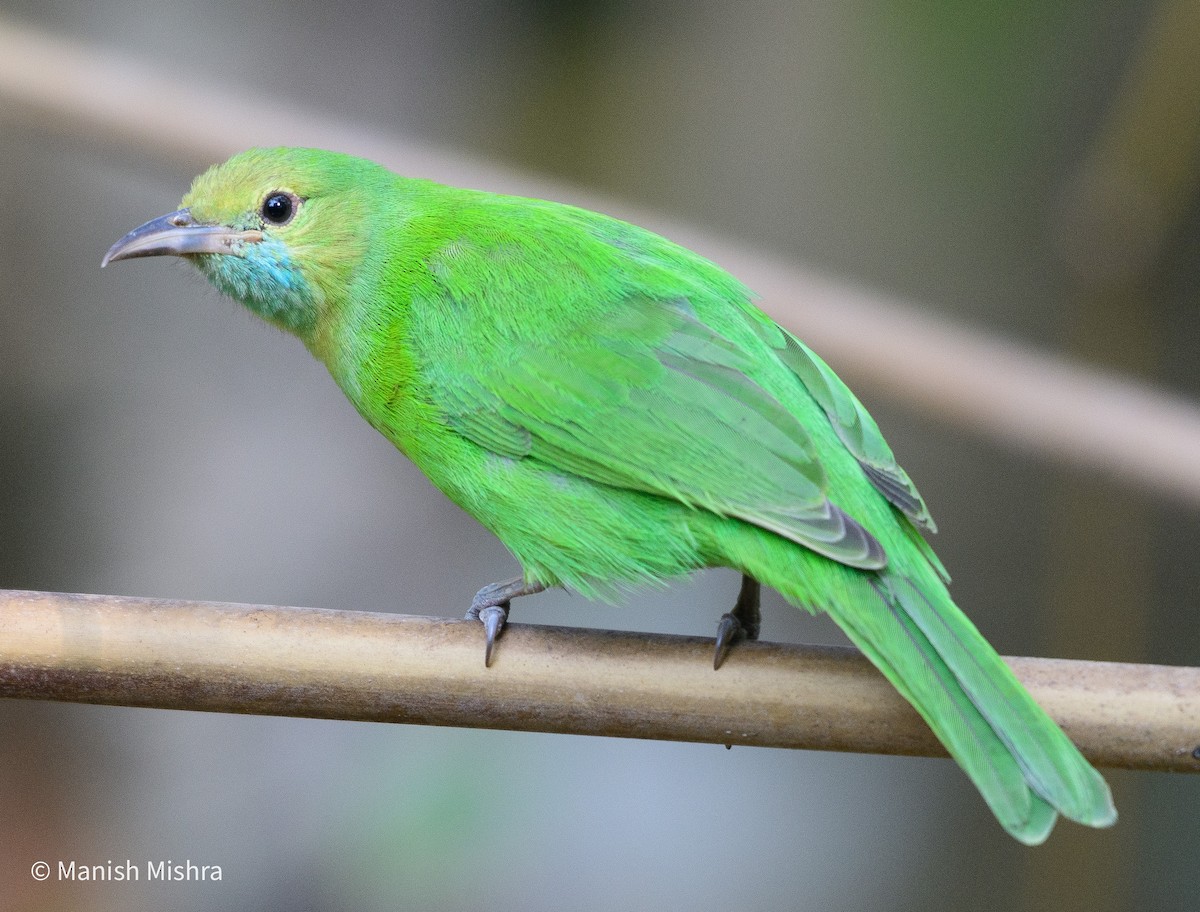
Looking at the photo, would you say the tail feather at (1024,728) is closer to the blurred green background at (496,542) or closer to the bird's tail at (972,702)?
the bird's tail at (972,702)

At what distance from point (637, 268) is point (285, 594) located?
2645 mm

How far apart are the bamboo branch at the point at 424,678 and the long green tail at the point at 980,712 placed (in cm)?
14

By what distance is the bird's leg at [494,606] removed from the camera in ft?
7.46

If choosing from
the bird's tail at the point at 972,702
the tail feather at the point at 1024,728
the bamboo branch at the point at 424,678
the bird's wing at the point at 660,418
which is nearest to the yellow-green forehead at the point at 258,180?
the bird's wing at the point at 660,418

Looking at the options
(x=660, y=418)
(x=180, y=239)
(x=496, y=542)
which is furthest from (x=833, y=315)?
(x=496, y=542)

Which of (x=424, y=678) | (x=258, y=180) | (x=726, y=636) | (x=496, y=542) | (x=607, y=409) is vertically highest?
(x=258, y=180)

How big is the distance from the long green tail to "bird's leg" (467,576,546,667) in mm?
622

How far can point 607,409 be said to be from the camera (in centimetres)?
246

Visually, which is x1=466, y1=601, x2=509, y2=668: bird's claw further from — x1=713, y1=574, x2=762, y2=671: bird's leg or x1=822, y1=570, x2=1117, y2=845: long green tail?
x1=822, y1=570, x2=1117, y2=845: long green tail

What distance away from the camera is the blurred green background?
4.28 meters

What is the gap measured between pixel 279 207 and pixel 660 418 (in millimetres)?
1089

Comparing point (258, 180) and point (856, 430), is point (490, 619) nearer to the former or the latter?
point (856, 430)

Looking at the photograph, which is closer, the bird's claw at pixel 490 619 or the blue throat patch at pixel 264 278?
the bird's claw at pixel 490 619

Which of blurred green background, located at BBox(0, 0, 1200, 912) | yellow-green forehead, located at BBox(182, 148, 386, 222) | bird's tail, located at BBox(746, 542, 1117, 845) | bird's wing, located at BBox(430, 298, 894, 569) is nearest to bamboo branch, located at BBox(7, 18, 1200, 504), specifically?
blurred green background, located at BBox(0, 0, 1200, 912)
